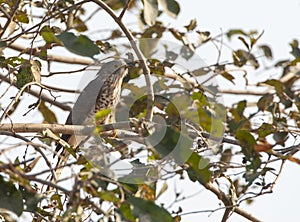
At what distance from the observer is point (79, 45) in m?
2.10

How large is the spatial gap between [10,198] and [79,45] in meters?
0.50

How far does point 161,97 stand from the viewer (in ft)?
10.6

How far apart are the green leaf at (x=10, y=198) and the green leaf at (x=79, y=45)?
1.44 feet

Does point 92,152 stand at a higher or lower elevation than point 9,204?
higher

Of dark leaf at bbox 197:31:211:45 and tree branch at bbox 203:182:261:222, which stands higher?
dark leaf at bbox 197:31:211:45

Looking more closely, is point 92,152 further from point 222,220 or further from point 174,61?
point 174,61

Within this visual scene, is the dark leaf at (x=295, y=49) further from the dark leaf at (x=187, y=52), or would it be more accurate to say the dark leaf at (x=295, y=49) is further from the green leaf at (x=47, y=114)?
the green leaf at (x=47, y=114)

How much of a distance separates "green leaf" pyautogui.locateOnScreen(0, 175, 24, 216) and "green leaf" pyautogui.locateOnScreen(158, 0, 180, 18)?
79 cm

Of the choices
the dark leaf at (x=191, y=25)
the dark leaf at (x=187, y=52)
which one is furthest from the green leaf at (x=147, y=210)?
the dark leaf at (x=191, y=25)

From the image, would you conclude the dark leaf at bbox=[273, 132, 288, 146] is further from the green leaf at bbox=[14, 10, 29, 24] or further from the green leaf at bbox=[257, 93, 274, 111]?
the green leaf at bbox=[14, 10, 29, 24]

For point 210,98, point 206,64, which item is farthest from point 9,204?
point 206,64

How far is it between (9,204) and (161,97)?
1366 mm

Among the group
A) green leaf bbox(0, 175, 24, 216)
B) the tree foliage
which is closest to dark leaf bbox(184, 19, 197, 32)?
the tree foliage

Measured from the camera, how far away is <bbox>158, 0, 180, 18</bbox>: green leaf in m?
2.33
